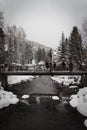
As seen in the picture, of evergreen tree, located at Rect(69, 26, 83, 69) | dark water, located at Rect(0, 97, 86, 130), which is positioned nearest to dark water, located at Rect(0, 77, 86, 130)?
dark water, located at Rect(0, 97, 86, 130)

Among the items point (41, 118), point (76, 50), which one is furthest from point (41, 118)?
point (76, 50)

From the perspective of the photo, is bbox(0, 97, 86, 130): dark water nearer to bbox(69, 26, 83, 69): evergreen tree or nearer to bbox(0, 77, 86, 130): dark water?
bbox(0, 77, 86, 130): dark water

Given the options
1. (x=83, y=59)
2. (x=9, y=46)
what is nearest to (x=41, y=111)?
(x=83, y=59)

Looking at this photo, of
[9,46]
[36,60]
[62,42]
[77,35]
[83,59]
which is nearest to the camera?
[83,59]

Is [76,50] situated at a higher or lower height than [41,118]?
higher

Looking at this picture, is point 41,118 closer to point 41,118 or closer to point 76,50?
point 41,118

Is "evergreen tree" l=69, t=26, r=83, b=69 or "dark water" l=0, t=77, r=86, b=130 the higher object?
"evergreen tree" l=69, t=26, r=83, b=69

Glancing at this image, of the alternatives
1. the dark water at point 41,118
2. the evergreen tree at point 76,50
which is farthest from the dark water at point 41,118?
the evergreen tree at point 76,50

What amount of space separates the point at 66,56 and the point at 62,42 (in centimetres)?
514

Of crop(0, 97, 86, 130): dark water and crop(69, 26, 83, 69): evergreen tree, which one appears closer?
crop(0, 97, 86, 130): dark water

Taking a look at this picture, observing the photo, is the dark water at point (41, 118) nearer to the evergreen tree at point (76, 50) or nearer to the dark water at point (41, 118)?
the dark water at point (41, 118)

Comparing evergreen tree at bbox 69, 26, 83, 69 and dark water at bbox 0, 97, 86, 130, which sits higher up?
evergreen tree at bbox 69, 26, 83, 69

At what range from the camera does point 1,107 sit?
24766 mm

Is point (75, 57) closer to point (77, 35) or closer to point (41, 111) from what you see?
point (77, 35)
